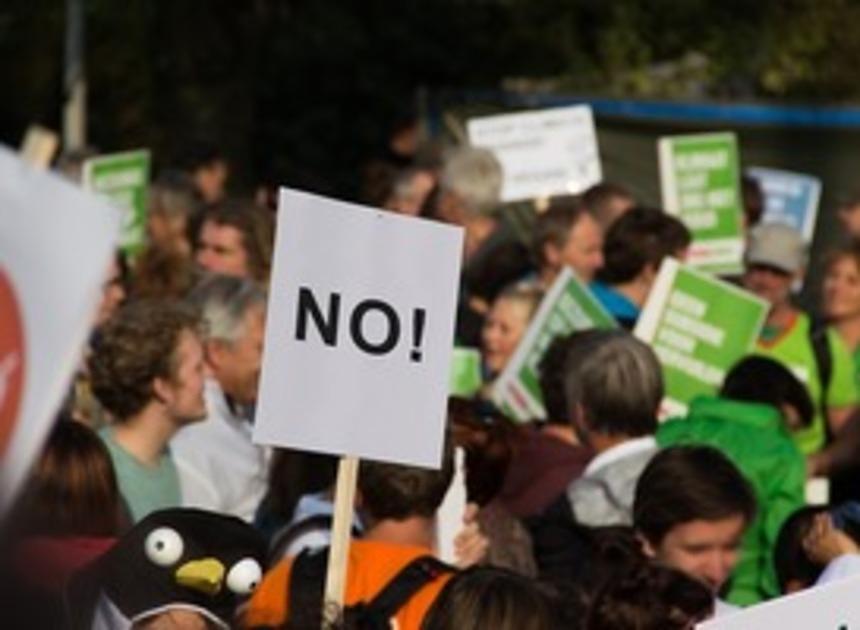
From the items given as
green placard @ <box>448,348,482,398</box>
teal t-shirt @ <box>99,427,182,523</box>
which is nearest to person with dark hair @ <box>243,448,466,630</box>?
teal t-shirt @ <box>99,427,182,523</box>

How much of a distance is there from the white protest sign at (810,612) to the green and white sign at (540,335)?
408 cm

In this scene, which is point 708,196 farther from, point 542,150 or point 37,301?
point 37,301

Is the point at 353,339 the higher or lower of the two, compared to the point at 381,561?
higher

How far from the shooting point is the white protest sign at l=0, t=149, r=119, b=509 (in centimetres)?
370

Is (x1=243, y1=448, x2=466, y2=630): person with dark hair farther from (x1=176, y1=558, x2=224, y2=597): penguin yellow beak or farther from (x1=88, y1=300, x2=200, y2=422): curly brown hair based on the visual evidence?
(x1=88, y1=300, x2=200, y2=422): curly brown hair

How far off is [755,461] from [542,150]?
5.25 metres

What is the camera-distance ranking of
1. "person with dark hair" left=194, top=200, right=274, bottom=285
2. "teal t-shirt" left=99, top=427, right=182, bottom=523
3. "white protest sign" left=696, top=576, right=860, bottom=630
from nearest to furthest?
"white protest sign" left=696, top=576, right=860, bottom=630, "teal t-shirt" left=99, top=427, right=182, bottom=523, "person with dark hair" left=194, top=200, right=274, bottom=285

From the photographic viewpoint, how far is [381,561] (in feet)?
19.6

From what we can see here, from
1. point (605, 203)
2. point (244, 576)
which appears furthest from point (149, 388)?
point (605, 203)

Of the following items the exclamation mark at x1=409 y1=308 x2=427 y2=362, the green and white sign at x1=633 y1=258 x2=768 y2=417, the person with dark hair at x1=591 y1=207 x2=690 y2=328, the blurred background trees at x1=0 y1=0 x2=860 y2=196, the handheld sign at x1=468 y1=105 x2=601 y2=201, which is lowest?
the exclamation mark at x1=409 y1=308 x2=427 y2=362

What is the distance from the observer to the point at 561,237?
416 inches

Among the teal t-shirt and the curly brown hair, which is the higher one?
Answer: the curly brown hair

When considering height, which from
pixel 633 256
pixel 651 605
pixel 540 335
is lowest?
pixel 651 605

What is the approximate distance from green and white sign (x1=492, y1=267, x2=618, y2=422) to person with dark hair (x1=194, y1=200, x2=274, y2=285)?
1007 millimetres
